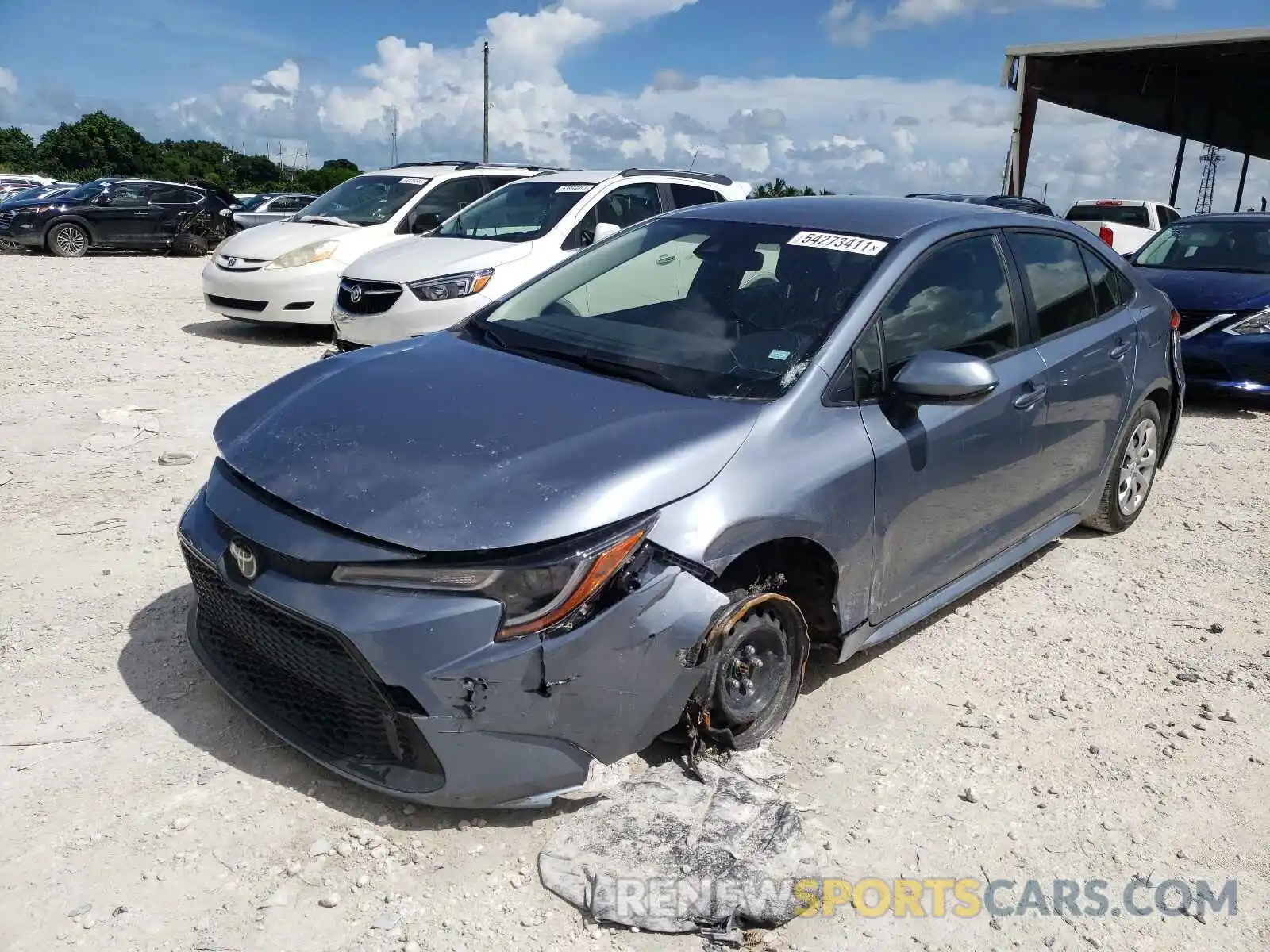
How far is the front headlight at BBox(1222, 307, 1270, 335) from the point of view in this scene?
801cm

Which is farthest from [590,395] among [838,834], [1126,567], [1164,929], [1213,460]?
[1213,460]

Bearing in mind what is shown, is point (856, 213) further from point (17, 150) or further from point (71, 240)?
point (17, 150)

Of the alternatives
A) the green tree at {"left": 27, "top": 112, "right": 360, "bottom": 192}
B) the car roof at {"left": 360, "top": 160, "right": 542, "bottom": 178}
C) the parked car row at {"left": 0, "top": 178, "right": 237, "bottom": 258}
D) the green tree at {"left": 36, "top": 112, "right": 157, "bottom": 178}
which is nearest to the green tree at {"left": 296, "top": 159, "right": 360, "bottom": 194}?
the green tree at {"left": 27, "top": 112, "right": 360, "bottom": 192}

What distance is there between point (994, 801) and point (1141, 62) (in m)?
25.3

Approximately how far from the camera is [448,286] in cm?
835

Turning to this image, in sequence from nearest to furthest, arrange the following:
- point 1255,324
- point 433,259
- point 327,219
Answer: point 1255,324 → point 433,259 → point 327,219

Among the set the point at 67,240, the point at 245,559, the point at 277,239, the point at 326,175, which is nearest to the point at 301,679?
the point at 245,559

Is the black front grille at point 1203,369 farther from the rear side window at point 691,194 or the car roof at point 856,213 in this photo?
the car roof at point 856,213

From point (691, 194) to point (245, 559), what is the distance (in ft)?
25.8

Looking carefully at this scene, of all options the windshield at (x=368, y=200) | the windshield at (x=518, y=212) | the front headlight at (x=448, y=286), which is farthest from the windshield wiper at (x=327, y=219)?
the front headlight at (x=448, y=286)

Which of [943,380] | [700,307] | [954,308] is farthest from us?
[954,308]

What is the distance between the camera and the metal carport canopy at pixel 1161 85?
20375 millimetres

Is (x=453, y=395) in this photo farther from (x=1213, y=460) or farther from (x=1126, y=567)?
(x=1213, y=460)

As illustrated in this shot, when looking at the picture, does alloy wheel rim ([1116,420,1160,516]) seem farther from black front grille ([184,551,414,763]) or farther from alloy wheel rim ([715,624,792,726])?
black front grille ([184,551,414,763])
